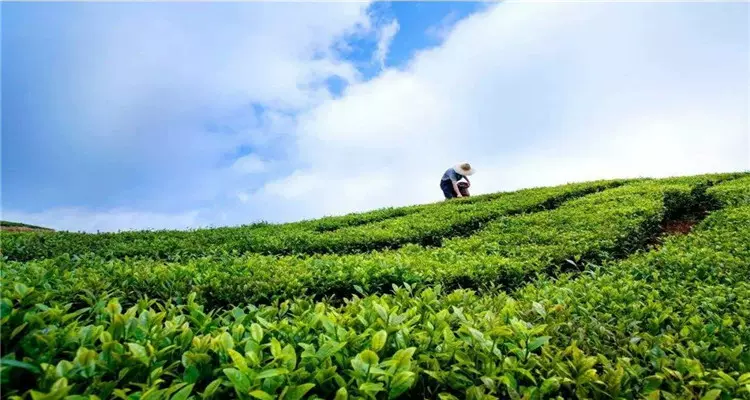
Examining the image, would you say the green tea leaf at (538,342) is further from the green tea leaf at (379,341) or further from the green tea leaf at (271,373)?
the green tea leaf at (271,373)

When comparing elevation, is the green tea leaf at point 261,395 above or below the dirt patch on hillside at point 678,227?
above

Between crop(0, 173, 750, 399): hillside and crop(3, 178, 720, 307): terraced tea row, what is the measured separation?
0.07ft

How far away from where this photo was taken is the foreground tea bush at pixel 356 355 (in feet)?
5.55

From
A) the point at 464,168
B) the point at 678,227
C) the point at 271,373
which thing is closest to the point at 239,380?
the point at 271,373

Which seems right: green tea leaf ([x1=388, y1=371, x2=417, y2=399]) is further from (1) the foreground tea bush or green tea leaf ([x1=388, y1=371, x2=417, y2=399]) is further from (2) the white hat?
(2) the white hat

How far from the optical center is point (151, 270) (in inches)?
188

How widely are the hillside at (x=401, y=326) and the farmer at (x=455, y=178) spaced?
11493 millimetres

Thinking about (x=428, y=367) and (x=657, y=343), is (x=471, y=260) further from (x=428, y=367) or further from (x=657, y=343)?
(x=428, y=367)

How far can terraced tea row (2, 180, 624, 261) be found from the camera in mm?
8406

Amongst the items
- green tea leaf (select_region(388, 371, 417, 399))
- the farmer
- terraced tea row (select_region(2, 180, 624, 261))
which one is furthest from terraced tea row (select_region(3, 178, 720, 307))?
the farmer

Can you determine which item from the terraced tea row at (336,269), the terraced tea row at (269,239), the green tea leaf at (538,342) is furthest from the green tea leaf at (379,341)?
the terraced tea row at (269,239)

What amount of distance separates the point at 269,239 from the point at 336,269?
415cm

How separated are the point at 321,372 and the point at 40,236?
10.5 meters

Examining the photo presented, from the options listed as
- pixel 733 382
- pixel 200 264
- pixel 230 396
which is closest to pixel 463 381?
pixel 230 396
